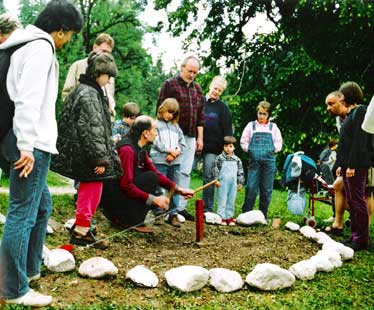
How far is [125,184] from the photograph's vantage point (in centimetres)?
511

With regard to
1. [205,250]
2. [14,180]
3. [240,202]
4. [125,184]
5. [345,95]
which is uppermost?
[345,95]

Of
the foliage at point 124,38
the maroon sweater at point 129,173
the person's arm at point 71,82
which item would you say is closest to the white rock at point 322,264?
the maroon sweater at point 129,173

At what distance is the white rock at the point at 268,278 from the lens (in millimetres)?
3793

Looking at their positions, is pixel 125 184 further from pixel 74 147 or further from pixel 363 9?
pixel 363 9

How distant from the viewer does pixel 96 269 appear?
3668 mm

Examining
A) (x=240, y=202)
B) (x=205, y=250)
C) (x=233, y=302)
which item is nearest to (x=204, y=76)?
(x=240, y=202)

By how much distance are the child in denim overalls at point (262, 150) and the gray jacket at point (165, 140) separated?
119 cm

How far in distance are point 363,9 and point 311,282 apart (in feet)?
33.6

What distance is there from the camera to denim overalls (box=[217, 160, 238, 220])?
6535mm

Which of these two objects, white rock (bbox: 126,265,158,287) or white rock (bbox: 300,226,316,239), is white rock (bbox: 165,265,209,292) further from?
white rock (bbox: 300,226,316,239)

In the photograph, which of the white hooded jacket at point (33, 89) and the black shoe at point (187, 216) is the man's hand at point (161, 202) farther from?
the white hooded jacket at point (33, 89)

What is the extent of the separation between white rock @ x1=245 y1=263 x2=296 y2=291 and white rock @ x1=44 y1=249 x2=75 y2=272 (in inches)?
52.6

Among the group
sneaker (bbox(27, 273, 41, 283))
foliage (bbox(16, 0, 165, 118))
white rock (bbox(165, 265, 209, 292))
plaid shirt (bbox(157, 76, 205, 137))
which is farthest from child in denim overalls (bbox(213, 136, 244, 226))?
foliage (bbox(16, 0, 165, 118))

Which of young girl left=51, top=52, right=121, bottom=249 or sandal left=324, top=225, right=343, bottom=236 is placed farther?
sandal left=324, top=225, right=343, bottom=236
